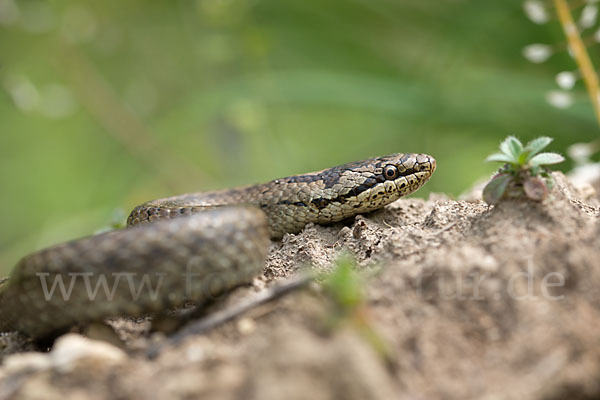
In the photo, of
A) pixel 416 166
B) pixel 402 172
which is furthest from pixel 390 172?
pixel 416 166

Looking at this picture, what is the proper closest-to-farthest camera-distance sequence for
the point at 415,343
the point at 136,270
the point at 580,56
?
the point at 415,343 → the point at 136,270 → the point at 580,56

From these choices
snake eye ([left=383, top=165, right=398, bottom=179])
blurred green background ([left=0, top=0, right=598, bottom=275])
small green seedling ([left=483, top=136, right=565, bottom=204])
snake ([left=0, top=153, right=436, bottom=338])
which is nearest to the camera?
snake ([left=0, top=153, right=436, bottom=338])

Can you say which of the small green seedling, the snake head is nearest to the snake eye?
the snake head

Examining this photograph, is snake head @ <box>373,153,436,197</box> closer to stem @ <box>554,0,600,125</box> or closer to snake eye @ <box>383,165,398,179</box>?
snake eye @ <box>383,165,398,179</box>

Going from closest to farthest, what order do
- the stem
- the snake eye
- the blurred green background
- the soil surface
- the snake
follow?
the soil surface < the snake < the stem < the snake eye < the blurred green background

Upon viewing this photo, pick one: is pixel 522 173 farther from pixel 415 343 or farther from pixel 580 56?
pixel 580 56

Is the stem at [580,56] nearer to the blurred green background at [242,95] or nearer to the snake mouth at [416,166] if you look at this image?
the snake mouth at [416,166]

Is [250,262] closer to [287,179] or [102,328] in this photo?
[102,328]
